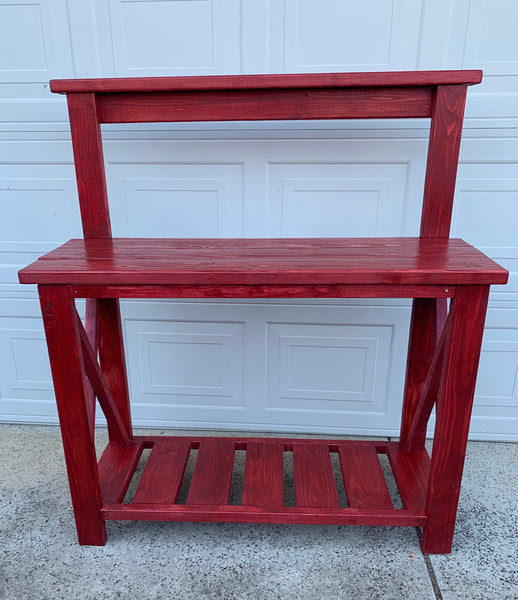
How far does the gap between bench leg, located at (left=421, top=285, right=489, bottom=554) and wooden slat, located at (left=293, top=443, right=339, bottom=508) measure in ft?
1.08

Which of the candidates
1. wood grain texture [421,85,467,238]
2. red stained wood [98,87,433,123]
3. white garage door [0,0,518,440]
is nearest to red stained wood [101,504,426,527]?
white garage door [0,0,518,440]

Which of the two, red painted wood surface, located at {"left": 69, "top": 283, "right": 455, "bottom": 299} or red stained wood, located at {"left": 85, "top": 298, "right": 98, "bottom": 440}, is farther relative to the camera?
red stained wood, located at {"left": 85, "top": 298, "right": 98, "bottom": 440}

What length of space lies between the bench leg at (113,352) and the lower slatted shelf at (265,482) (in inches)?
7.6

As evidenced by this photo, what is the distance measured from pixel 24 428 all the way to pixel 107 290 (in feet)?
4.54

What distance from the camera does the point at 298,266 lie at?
130cm

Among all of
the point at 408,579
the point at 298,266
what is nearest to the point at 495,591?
the point at 408,579

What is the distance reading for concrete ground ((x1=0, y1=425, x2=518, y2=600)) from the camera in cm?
146

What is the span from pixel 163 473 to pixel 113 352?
0.49 metres

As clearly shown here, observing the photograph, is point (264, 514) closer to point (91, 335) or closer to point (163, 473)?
point (163, 473)

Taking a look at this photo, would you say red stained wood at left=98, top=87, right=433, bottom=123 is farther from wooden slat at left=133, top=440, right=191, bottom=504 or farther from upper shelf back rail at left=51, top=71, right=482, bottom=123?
wooden slat at left=133, top=440, right=191, bottom=504

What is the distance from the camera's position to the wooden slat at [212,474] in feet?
5.37

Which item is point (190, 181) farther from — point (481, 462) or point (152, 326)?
point (481, 462)

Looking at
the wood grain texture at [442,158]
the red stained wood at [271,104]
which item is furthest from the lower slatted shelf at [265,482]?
the red stained wood at [271,104]

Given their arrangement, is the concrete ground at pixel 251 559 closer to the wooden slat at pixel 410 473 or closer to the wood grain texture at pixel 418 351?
the wooden slat at pixel 410 473
